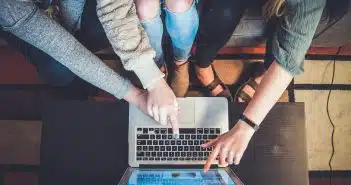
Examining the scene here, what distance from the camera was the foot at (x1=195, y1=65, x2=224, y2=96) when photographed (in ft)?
4.37

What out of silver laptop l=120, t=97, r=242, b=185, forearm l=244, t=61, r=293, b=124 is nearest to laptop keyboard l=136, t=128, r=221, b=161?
silver laptop l=120, t=97, r=242, b=185

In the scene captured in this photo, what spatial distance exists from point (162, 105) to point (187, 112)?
0.34ft

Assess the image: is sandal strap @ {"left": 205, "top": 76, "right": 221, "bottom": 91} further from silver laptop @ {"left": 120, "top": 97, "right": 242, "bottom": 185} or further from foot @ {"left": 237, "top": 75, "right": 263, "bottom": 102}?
silver laptop @ {"left": 120, "top": 97, "right": 242, "bottom": 185}

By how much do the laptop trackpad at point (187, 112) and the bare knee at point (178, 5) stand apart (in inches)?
9.8

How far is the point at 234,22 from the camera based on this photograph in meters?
1.04

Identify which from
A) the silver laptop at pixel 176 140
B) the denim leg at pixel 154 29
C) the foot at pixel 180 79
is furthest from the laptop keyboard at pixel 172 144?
the foot at pixel 180 79

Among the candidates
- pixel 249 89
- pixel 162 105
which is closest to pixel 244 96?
pixel 249 89

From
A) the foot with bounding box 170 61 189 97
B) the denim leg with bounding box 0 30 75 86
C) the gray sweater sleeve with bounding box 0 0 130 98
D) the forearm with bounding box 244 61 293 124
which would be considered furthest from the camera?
the foot with bounding box 170 61 189 97

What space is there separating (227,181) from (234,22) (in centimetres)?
50

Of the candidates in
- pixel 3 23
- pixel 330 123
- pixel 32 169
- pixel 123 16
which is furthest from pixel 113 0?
pixel 330 123

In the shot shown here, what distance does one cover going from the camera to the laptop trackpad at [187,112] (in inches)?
36.5

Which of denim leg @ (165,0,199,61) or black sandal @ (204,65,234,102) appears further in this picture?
black sandal @ (204,65,234,102)

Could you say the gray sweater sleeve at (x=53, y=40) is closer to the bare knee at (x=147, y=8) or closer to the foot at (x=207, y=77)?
the bare knee at (x=147, y=8)

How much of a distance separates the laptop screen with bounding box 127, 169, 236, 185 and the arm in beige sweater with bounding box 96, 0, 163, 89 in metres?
0.26
